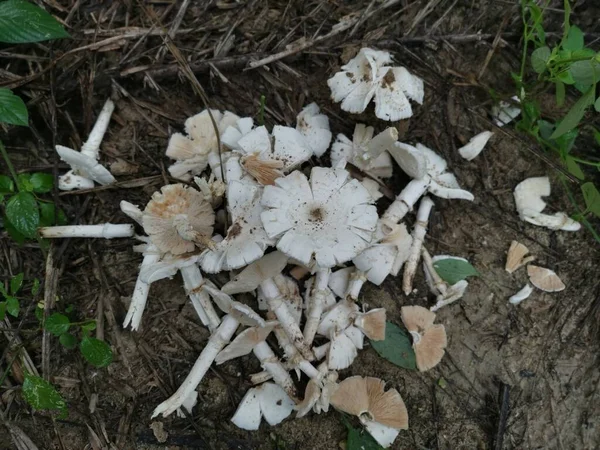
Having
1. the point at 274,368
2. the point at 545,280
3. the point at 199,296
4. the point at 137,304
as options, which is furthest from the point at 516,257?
the point at 137,304

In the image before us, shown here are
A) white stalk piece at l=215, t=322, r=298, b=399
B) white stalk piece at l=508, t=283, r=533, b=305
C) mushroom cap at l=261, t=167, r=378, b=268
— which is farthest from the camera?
white stalk piece at l=508, t=283, r=533, b=305

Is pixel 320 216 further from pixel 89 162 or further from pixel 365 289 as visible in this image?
pixel 89 162

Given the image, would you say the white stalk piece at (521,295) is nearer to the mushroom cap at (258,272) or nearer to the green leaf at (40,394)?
the mushroom cap at (258,272)

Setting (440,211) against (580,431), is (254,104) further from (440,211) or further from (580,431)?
(580,431)

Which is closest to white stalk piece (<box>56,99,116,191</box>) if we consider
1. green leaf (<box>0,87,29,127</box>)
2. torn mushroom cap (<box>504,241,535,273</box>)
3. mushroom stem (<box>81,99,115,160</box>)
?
mushroom stem (<box>81,99,115,160</box>)

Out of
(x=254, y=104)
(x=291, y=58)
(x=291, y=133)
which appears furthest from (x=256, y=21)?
(x=291, y=133)

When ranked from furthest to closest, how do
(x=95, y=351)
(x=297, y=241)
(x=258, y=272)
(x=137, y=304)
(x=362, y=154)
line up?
(x=362, y=154)
(x=137, y=304)
(x=95, y=351)
(x=258, y=272)
(x=297, y=241)

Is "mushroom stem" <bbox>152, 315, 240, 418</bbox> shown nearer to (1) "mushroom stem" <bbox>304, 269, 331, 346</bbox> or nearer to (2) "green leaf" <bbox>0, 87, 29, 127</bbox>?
(1) "mushroom stem" <bbox>304, 269, 331, 346</bbox>
